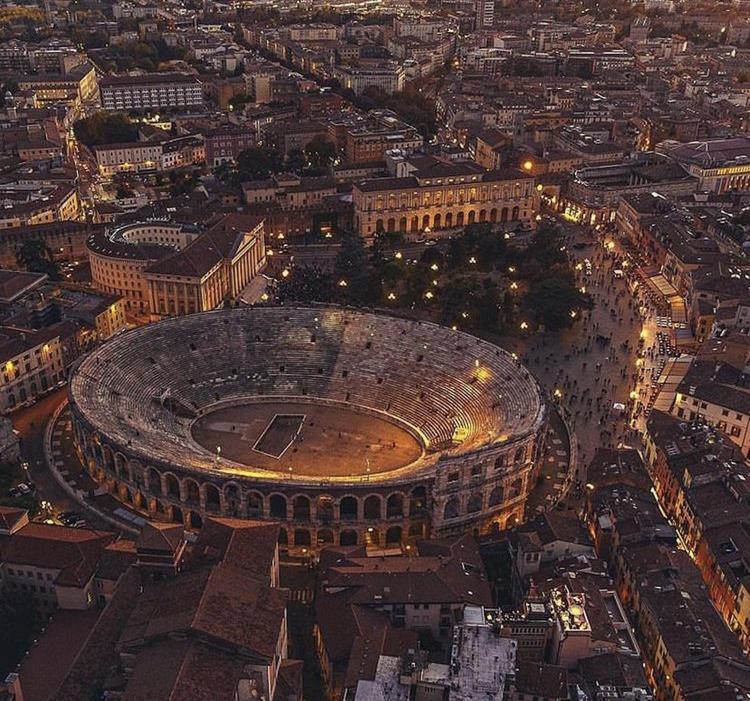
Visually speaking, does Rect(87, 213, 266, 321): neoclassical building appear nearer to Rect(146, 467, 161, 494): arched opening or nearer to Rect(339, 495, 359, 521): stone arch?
Rect(146, 467, 161, 494): arched opening

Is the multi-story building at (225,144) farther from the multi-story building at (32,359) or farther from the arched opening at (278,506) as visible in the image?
the arched opening at (278,506)

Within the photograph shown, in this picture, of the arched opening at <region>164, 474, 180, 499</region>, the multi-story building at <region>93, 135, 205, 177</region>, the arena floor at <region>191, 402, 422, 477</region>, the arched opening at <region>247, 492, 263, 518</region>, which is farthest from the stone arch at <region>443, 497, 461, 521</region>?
the multi-story building at <region>93, 135, 205, 177</region>

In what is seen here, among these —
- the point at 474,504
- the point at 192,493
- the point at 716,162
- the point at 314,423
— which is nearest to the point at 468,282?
the point at 314,423

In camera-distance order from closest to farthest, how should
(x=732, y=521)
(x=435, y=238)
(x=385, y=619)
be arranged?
(x=385, y=619) < (x=732, y=521) < (x=435, y=238)

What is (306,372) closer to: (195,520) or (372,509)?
(195,520)

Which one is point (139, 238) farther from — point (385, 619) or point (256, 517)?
point (385, 619)

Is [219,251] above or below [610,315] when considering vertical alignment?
above

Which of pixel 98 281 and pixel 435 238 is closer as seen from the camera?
pixel 98 281

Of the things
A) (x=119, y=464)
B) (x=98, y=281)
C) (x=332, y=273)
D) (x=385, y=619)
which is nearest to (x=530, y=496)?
(x=385, y=619)
